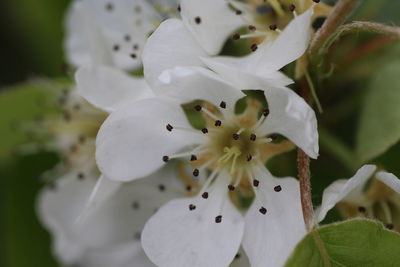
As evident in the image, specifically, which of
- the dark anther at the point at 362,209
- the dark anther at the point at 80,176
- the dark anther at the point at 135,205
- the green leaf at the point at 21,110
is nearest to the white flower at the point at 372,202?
the dark anther at the point at 362,209

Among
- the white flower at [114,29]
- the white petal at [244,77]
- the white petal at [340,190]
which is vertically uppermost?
the white petal at [244,77]

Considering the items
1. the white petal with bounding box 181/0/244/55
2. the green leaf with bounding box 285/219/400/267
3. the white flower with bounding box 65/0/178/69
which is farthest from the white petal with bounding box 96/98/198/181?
the green leaf with bounding box 285/219/400/267

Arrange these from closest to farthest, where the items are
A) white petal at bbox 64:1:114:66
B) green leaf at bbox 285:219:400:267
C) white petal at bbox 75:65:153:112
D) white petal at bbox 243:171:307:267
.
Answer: green leaf at bbox 285:219:400:267 → white petal at bbox 243:171:307:267 → white petal at bbox 75:65:153:112 → white petal at bbox 64:1:114:66

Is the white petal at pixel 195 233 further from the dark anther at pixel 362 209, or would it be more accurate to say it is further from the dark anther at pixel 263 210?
the dark anther at pixel 362 209

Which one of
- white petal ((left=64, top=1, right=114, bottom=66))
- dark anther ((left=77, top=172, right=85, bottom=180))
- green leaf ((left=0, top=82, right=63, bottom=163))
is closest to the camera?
white petal ((left=64, top=1, right=114, bottom=66))

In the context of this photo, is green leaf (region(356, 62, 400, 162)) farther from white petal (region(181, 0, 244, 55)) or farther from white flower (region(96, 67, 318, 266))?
white petal (region(181, 0, 244, 55))

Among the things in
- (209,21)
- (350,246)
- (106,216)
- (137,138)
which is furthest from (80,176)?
(350,246)

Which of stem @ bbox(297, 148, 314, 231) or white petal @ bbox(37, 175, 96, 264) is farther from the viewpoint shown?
white petal @ bbox(37, 175, 96, 264)
